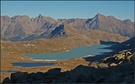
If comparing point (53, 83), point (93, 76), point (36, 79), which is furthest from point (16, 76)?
point (93, 76)

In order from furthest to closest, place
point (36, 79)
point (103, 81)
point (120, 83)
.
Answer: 1. point (36, 79)
2. point (103, 81)
3. point (120, 83)

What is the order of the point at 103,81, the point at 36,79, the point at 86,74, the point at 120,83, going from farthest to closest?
1. the point at 36,79
2. the point at 86,74
3. the point at 103,81
4. the point at 120,83

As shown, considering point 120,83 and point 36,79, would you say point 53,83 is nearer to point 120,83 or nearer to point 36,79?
point 36,79

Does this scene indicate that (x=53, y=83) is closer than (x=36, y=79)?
Yes

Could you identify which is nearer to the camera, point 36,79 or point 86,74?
point 86,74

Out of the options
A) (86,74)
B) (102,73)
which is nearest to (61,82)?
(86,74)

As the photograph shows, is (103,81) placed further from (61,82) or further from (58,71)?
(58,71)

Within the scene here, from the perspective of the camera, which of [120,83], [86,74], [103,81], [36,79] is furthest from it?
[36,79]
